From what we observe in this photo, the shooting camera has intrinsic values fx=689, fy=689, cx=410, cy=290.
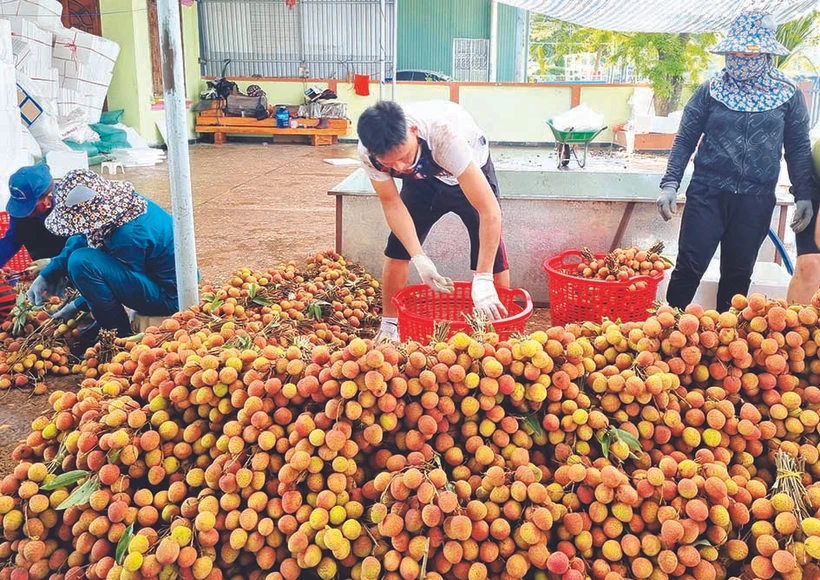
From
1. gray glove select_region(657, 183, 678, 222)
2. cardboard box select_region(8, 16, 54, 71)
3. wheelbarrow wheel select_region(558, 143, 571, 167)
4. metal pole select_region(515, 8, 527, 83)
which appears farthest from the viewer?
metal pole select_region(515, 8, 527, 83)

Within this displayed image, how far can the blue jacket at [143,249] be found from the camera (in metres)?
2.67

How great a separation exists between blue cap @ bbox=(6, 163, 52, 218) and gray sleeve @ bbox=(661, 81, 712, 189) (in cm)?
252

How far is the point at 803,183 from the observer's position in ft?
8.59

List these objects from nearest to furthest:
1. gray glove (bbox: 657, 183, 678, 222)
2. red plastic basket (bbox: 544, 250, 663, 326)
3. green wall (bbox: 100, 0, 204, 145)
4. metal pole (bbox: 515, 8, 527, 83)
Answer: red plastic basket (bbox: 544, 250, 663, 326) → gray glove (bbox: 657, 183, 678, 222) → green wall (bbox: 100, 0, 204, 145) → metal pole (bbox: 515, 8, 527, 83)

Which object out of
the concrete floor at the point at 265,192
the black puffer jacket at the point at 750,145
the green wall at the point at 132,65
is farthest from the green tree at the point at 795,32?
the green wall at the point at 132,65

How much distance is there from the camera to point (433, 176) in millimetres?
2541

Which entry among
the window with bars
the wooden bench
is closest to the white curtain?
the wooden bench

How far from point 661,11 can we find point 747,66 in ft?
12.1

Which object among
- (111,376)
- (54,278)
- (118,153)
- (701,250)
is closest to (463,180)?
(701,250)

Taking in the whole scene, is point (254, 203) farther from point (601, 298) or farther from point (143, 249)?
point (601, 298)

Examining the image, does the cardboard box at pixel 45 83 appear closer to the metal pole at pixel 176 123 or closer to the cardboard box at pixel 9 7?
the cardboard box at pixel 9 7

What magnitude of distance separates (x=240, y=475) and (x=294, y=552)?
163 mm

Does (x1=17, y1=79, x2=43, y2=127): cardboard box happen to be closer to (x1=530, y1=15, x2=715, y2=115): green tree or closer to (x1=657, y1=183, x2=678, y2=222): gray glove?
(x1=657, y1=183, x2=678, y2=222): gray glove

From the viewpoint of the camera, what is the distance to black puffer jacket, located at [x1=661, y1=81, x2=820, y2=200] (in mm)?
2518
